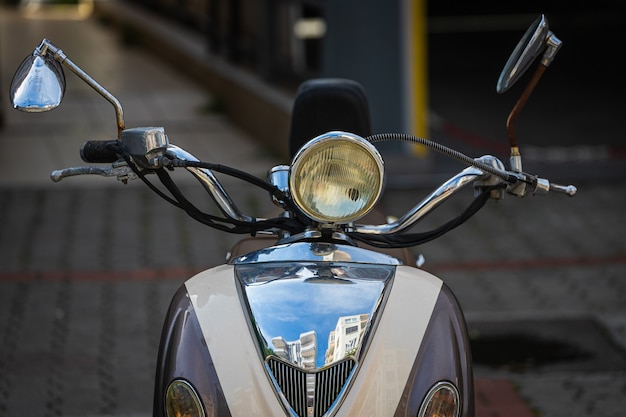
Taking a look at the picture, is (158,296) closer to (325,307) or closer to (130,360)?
(130,360)

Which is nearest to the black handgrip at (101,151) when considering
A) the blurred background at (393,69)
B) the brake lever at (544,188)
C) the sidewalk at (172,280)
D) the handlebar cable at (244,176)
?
the handlebar cable at (244,176)

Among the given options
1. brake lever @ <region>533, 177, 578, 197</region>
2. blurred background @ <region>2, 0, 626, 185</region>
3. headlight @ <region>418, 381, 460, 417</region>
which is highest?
brake lever @ <region>533, 177, 578, 197</region>

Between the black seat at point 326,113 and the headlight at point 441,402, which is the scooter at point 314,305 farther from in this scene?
the black seat at point 326,113

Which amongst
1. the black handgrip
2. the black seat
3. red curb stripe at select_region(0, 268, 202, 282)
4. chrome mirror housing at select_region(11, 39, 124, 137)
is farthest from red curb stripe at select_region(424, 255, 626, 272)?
chrome mirror housing at select_region(11, 39, 124, 137)

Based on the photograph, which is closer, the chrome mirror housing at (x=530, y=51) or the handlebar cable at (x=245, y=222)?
the chrome mirror housing at (x=530, y=51)

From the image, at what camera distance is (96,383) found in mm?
5020

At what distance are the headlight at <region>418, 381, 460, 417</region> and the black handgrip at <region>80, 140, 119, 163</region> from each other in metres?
1.11

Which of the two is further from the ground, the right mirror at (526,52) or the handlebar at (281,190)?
the right mirror at (526,52)

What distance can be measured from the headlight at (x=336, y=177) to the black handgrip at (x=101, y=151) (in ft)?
1.80

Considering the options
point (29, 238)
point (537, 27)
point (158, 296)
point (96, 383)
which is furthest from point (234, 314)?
point (29, 238)

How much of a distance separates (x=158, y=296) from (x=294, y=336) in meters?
3.63

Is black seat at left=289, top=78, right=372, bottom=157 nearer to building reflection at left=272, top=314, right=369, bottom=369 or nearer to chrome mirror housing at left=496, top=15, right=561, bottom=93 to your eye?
chrome mirror housing at left=496, top=15, right=561, bottom=93

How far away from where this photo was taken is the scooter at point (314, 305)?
2684 mm

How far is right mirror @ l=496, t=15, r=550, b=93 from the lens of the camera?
2.96 meters
